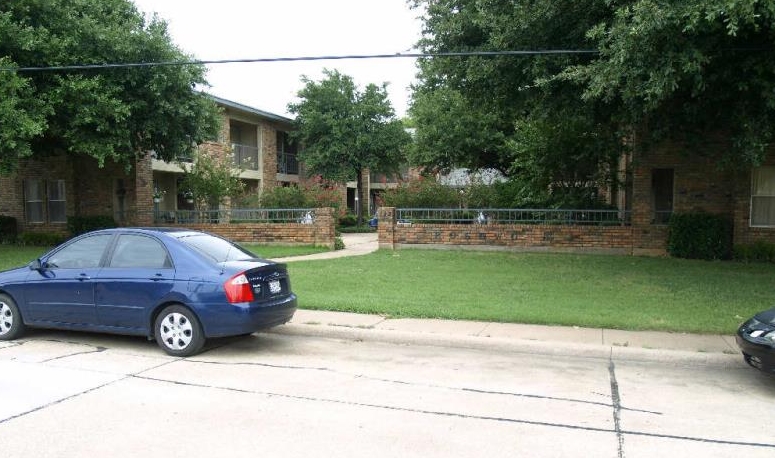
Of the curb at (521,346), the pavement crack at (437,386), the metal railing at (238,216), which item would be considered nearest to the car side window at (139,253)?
the pavement crack at (437,386)

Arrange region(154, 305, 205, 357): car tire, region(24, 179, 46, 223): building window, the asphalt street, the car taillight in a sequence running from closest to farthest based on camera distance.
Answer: the asphalt street → the car taillight → region(154, 305, 205, 357): car tire → region(24, 179, 46, 223): building window

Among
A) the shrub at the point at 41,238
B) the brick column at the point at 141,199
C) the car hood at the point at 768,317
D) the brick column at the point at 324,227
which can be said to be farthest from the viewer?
the brick column at the point at 141,199

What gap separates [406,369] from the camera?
21.7 feet

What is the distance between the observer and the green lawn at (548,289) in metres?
8.68

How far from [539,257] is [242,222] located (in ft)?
32.7

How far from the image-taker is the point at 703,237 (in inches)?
594

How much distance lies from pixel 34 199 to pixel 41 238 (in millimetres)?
2953

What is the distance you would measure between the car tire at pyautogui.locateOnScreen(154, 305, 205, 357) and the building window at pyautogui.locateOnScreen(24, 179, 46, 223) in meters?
18.9

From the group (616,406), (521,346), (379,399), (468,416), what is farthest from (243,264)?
(616,406)

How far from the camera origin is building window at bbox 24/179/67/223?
2245cm

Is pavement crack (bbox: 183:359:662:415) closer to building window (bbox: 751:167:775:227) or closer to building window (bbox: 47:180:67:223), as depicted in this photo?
building window (bbox: 751:167:775:227)

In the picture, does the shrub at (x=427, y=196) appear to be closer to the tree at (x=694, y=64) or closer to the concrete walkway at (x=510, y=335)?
the tree at (x=694, y=64)

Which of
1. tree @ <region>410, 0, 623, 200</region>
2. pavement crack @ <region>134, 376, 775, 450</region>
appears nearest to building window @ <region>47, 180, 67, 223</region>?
tree @ <region>410, 0, 623, 200</region>

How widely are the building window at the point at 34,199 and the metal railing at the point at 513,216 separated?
14.0 metres
